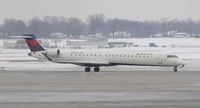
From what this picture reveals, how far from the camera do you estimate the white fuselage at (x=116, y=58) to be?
46.8m

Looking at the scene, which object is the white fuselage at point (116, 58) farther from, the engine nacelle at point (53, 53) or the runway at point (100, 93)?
the runway at point (100, 93)

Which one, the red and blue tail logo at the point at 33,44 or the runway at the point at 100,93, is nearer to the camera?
the runway at the point at 100,93

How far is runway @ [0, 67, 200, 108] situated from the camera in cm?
2256

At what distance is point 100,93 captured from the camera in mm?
26984

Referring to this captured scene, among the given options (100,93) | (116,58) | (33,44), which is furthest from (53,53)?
(100,93)

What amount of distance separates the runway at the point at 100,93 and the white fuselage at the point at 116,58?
407 inches

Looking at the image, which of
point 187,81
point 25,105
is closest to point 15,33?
point 187,81

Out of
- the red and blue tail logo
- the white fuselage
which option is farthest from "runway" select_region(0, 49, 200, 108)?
the red and blue tail logo

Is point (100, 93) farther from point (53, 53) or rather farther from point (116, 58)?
point (53, 53)

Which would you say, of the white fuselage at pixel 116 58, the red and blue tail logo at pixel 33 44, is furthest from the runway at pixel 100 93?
the red and blue tail logo at pixel 33 44

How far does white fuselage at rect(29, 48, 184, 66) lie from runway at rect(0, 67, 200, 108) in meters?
10.3

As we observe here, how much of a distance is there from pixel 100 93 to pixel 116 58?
20875 mm

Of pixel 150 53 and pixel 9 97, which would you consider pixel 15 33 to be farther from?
pixel 9 97

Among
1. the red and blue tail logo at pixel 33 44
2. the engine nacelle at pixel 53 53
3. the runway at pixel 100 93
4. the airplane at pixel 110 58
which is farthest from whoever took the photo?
the red and blue tail logo at pixel 33 44
